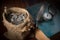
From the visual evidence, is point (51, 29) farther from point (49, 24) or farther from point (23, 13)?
point (23, 13)

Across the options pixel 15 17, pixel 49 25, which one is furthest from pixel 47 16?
pixel 15 17

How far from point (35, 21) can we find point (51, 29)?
0.16 m

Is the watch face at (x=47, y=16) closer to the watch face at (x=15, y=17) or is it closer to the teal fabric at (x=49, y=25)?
the teal fabric at (x=49, y=25)

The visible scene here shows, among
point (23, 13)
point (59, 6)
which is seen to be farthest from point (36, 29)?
point (59, 6)

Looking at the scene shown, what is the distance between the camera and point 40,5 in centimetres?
164

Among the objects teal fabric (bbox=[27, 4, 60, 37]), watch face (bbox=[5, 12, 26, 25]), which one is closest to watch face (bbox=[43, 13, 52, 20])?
teal fabric (bbox=[27, 4, 60, 37])

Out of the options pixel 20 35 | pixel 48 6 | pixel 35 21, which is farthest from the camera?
pixel 48 6

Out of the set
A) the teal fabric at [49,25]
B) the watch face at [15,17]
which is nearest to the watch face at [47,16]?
the teal fabric at [49,25]

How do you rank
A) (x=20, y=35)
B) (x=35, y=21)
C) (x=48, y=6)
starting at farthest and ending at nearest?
1. (x=48, y=6)
2. (x=35, y=21)
3. (x=20, y=35)

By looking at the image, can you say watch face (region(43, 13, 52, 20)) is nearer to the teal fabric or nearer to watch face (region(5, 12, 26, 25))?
the teal fabric

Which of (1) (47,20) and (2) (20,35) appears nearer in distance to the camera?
(2) (20,35)

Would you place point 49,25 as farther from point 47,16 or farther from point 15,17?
point 15,17

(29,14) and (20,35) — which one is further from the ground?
(29,14)

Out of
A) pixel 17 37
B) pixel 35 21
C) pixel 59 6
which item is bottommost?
pixel 17 37
